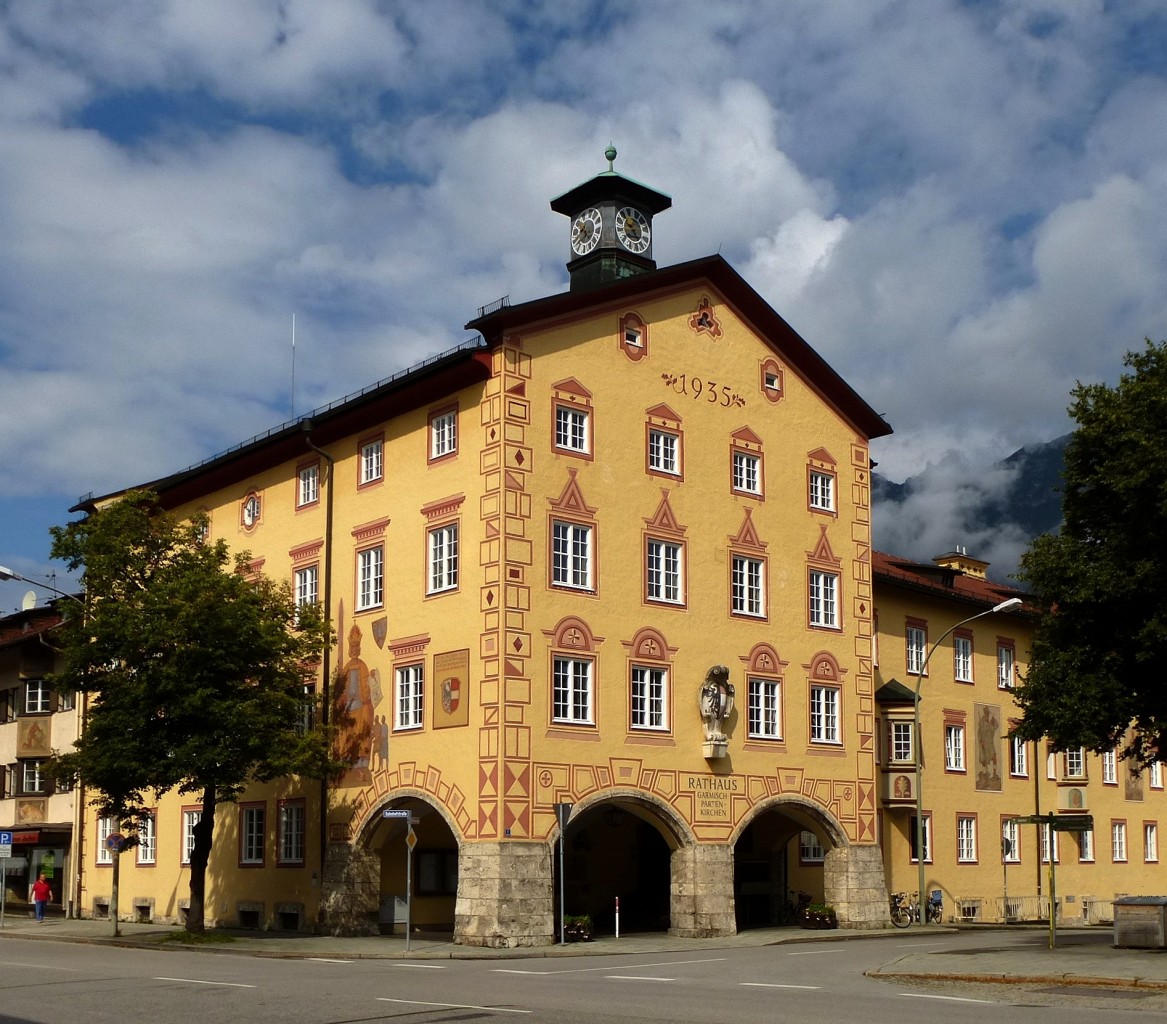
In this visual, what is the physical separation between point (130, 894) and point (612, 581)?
21.7 metres

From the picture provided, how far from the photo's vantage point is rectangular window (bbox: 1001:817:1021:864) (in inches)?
2183

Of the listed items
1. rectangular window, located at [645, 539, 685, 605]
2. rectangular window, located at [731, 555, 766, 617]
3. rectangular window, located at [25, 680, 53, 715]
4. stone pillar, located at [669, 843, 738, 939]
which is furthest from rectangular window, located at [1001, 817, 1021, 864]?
rectangular window, located at [25, 680, 53, 715]

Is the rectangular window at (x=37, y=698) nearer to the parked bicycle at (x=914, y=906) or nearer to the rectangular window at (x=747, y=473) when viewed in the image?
the rectangular window at (x=747, y=473)

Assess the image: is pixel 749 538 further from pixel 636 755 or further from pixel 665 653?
pixel 636 755

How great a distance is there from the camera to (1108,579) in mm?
32219

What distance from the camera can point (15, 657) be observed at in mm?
57125

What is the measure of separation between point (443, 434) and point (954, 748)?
76.7 ft

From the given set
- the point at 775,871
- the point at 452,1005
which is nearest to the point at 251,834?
the point at 775,871

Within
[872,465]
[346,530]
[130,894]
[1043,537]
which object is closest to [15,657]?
[130,894]

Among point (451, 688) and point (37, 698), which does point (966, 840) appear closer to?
point (451, 688)

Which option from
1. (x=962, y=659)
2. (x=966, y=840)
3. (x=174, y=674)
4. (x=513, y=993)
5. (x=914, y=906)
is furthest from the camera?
(x=962, y=659)

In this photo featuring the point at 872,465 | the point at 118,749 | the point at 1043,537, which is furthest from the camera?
the point at 872,465

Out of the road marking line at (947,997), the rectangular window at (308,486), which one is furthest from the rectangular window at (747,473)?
the road marking line at (947,997)

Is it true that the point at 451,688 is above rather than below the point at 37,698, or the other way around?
below
